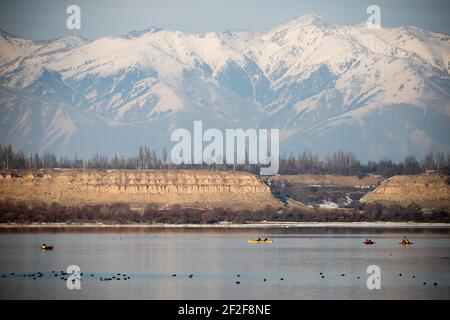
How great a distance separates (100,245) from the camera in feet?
349

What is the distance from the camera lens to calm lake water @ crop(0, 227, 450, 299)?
66.9 m

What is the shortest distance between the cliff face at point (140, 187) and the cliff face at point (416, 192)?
18609mm

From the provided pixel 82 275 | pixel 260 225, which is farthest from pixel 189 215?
pixel 82 275

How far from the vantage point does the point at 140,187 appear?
18988 centimetres

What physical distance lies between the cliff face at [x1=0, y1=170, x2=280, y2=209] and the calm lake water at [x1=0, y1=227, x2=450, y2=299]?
2255 inches

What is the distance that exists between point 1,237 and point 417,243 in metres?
43.2

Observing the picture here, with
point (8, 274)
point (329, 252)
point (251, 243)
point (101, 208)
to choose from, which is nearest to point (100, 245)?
point (251, 243)

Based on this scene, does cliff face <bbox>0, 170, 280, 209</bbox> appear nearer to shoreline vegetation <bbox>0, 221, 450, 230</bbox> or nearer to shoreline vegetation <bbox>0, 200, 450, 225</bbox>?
shoreline vegetation <bbox>0, 200, 450, 225</bbox>
